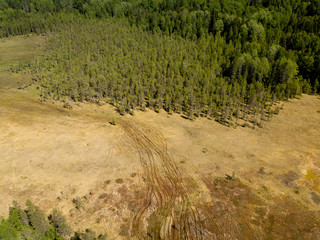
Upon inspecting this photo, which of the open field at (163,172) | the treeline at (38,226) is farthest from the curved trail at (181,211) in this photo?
the treeline at (38,226)

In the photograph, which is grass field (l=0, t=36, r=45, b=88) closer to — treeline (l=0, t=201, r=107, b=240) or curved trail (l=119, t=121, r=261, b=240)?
treeline (l=0, t=201, r=107, b=240)

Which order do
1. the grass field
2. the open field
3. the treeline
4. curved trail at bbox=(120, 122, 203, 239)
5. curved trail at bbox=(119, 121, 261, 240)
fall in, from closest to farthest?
the treeline, curved trail at bbox=(119, 121, 261, 240), curved trail at bbox=(120, 122, 203, 239), the open field, the grass field

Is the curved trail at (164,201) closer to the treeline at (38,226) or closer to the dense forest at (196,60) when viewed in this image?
the treeline at (38,226)

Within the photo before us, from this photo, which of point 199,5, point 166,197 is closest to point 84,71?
point 166,197

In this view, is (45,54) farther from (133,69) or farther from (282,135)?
(282,135)

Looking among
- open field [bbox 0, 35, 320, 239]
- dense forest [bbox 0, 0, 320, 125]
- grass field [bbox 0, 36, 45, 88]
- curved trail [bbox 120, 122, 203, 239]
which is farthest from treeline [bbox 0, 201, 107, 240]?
grass field [bbox 0, 36, 45, 88]
